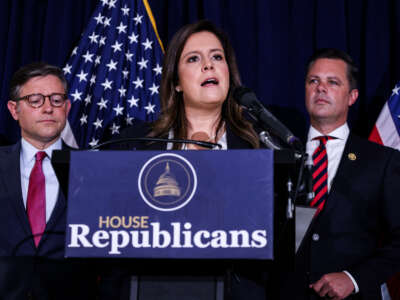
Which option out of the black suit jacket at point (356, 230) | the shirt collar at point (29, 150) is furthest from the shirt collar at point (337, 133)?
the shirt collar at point (29, 150)

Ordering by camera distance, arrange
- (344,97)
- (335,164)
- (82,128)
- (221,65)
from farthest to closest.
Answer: (82,128), (344,97), (335,164), (221,65)

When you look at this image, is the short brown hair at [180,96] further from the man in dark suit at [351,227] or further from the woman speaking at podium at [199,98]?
the man in dark suit at [351,227]

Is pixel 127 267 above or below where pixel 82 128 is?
below

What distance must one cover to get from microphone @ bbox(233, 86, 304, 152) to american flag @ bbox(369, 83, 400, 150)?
5.28 feet

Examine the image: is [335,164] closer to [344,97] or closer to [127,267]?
[344,97]

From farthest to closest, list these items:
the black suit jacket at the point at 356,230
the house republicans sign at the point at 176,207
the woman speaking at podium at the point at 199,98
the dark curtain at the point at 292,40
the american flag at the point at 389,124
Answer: the dark curtain at the point at 292,40, the american flag at the point at 389,124, the black suit jacket at the point at 356,230, the woman speaking at podium at the point at 199,98, the house republicans sign at the point at 176,207

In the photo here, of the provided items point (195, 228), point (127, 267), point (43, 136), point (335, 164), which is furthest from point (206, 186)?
point (43, 136)

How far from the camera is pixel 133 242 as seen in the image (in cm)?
110

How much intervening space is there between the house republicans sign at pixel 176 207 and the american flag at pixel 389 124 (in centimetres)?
186

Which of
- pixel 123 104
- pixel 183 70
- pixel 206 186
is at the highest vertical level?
pixel 123 104

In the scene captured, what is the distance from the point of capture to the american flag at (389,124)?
2750 millimetres

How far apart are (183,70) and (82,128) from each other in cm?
132

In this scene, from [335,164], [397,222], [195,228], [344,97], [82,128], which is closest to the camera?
[195,228]

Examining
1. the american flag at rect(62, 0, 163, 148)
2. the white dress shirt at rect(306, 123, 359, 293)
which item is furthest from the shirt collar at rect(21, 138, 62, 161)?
the white dress shirt at rect(306, 123, 359, 293)
